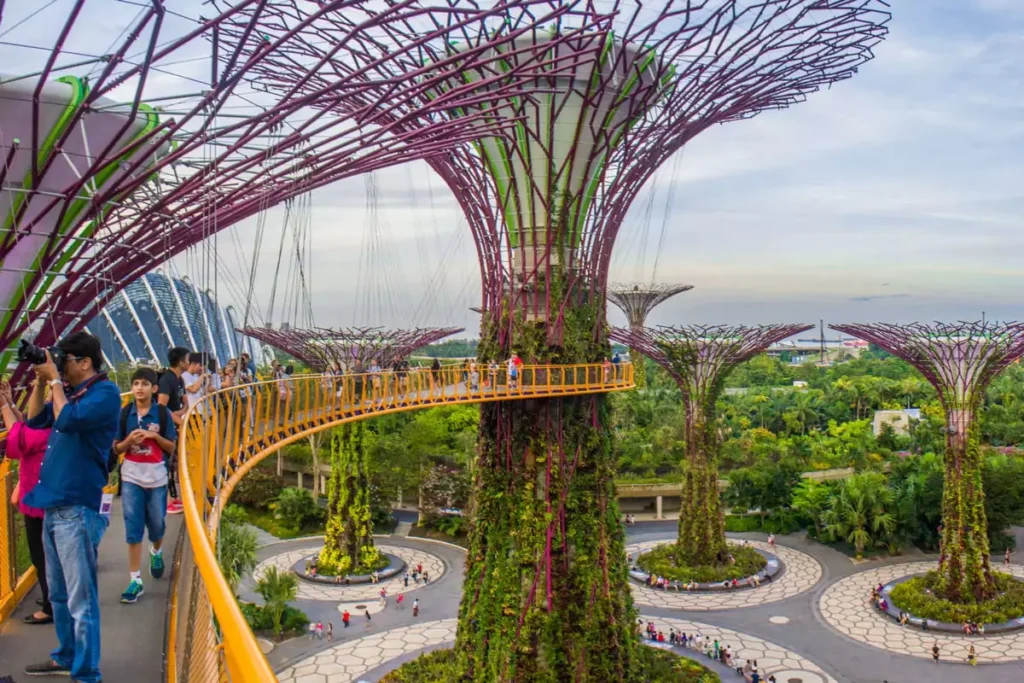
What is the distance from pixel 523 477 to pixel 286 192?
5.86m

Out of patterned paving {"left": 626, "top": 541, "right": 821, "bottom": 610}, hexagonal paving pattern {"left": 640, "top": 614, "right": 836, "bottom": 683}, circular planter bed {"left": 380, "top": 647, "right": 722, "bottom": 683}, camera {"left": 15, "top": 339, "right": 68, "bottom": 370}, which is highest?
camera {"left": 15, "top": 339, "right": 68, "bottom": 370}

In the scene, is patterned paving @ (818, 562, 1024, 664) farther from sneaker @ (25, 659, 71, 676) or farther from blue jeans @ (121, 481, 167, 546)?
sneaker @ (25, 659, 71, 676)

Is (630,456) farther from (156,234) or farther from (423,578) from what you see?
(156,234)

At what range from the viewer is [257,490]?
101 ft

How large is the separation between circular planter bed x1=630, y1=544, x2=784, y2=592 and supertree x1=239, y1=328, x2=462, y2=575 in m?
7.80

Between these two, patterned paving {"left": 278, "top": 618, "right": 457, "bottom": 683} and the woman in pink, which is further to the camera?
patterned paving {"left": 278, "top": 618, "right": 457, "bottom": 683}

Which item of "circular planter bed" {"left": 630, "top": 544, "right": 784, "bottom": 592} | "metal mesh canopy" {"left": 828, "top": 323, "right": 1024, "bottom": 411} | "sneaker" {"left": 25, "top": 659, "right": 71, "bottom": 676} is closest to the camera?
"sneaker" {"left": 25, "top": 659, "right": 71, "bottom": 676}

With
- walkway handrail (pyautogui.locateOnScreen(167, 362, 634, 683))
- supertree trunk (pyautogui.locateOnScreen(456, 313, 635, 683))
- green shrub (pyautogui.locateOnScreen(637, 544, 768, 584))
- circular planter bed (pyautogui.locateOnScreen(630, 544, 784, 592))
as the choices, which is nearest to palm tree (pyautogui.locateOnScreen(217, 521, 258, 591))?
supertree trunk (pyautogui.locateOnScreen(456, 313, 635, 683))

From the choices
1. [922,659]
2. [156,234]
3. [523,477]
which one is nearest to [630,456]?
[922,659]

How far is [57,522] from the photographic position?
3904 millimetres

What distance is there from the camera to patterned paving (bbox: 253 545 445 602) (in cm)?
2150

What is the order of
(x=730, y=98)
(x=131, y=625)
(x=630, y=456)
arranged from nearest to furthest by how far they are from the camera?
(x=131, y=625) < (x=730, y=98) < (x=630, y=456)

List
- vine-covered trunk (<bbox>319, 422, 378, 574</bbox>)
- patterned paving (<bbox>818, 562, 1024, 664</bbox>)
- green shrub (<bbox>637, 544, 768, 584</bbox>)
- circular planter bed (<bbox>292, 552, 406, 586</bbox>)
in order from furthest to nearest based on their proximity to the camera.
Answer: vine-covered trunk (<bbox>319, 422, 378, 574</bbox>) < circular planter bed (<bbox>292, 552, 406, 586</bbox>) < green shrub (<bbox>637, 544, 768, 584</bbox>) < patterned paving (<bbox>818, 562, 1024, 664</bbox>)

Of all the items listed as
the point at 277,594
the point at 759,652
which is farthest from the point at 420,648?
the point at 759,652
